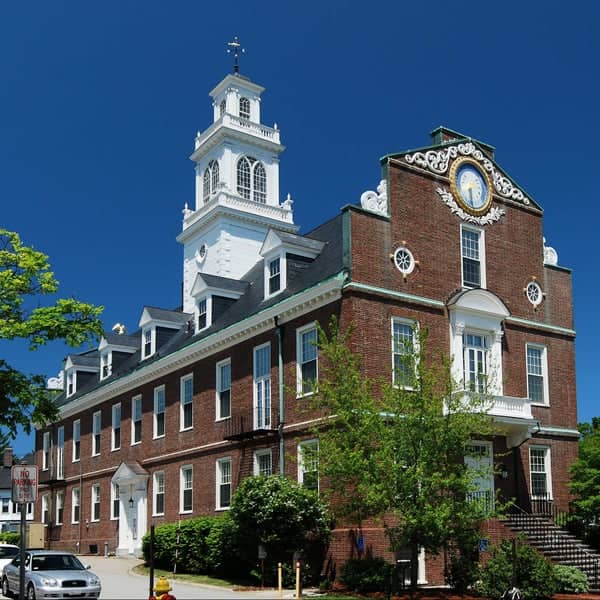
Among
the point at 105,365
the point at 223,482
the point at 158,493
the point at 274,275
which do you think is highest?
the point at 274,275

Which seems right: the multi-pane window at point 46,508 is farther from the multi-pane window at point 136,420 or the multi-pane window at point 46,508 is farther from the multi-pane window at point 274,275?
the multi-pane window at point 274,275

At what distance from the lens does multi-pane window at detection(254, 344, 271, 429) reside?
31.6 metres

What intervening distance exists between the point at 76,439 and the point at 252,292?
18.7 metres

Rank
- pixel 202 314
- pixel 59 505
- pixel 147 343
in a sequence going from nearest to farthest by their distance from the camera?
pixel 202 314
pixel 147 343
pixel 59 505

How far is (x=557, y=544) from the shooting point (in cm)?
2842

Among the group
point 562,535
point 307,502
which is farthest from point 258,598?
point 562,535

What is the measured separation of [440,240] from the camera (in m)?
30.7

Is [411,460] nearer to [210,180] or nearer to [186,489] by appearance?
[186,489]

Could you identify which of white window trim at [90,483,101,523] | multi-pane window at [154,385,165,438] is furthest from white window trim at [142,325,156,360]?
white window trim at [90,483,101,523]

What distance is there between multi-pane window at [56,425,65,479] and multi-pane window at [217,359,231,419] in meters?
20.0

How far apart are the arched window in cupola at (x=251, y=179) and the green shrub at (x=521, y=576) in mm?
26595

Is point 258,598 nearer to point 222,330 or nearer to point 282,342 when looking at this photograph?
point 282,342

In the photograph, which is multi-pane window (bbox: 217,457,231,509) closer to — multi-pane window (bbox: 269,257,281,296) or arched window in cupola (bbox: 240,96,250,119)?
multi-pane window (bbox: 269,257,281,296)

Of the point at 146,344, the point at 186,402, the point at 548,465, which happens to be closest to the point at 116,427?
the point at 146,344
